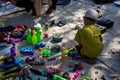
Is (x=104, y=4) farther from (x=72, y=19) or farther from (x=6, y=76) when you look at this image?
(x=6, y=76)

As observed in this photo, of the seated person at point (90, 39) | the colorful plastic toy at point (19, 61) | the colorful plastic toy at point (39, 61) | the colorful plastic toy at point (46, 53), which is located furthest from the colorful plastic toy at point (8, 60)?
the seated person at point (90, 39)

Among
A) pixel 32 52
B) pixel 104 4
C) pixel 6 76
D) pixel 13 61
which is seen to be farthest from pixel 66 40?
pixel 104 4

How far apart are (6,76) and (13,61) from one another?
0.36 meters

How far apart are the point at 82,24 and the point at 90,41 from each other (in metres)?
1.49

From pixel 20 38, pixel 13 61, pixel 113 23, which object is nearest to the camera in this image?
pixel 13 61

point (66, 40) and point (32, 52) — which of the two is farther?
point (66, 40)

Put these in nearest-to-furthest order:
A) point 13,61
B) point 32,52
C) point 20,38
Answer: point 13,61, point 32,52, point 20,38

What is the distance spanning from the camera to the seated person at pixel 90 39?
3.67 meters

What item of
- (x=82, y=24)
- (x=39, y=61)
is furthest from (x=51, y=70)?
(x=82, y=24)

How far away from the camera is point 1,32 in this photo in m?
4.63

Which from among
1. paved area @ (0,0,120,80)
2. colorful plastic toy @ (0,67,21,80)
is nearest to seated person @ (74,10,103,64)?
paved area @ (0,0,120,80)

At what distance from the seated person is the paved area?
148 millimetres

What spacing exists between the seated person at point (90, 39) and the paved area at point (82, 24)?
0.49 ft

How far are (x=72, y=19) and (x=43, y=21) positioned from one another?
0.64m
